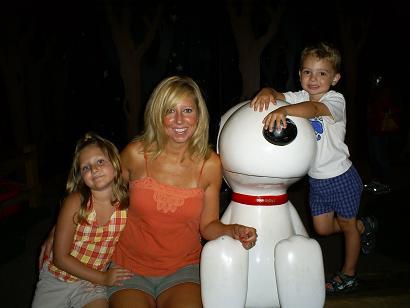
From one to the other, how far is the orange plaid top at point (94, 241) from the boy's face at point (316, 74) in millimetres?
1131

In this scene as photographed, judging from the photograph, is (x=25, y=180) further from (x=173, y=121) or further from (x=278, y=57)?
(x=278, y=57)

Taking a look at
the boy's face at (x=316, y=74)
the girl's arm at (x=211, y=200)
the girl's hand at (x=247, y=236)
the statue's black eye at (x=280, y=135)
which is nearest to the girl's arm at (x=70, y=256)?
the girl's arm at (x=211, y=200)

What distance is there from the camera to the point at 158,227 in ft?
6.01

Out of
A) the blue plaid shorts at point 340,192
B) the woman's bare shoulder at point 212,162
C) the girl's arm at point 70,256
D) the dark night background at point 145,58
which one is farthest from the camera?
the dark night background at point 145,58

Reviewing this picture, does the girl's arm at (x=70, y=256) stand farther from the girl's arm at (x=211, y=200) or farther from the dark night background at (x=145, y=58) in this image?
the dark night background at (x=145, y=58)

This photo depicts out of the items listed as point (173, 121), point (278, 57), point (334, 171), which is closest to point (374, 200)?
point (334, 171)

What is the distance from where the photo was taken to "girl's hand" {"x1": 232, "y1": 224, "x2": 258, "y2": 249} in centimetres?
168

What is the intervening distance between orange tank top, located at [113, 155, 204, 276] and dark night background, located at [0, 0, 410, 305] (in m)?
3.46

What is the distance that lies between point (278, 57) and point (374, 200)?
4.98 metres

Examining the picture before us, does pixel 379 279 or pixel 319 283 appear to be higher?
pixel 319 283

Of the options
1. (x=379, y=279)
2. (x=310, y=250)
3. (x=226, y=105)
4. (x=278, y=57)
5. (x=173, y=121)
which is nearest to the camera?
(x=310, y=250)

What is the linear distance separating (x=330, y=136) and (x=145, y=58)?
6.65 m

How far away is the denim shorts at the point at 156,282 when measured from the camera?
176cm

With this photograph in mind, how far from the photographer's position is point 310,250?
5.52ft
